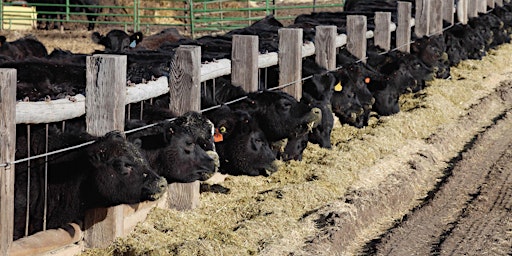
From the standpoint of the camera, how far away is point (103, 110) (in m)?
7.27

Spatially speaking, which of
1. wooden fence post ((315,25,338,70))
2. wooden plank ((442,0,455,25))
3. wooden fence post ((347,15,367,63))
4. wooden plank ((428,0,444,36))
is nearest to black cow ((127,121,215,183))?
wooden fence post ((315,25,338,70))

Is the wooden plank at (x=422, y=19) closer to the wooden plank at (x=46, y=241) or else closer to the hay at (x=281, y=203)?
the hay at (x=281, y=203)

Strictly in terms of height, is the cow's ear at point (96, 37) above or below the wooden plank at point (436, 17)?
below

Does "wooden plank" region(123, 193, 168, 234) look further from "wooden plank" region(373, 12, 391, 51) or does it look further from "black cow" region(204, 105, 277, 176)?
"wooden plank" region(373, 12, 391, 51)

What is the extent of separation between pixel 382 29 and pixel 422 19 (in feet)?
11.6

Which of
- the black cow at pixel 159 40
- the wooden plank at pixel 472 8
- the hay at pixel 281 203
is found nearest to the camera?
the hay at pixel 281 203

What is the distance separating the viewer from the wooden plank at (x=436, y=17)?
66.7 ft

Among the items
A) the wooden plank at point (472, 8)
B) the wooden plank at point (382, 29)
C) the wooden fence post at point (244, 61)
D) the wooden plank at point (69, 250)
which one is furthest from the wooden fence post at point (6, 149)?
the wooden plank at point (472, 8)

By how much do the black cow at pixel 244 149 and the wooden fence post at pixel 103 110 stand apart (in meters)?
2.22

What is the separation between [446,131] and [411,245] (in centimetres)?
552

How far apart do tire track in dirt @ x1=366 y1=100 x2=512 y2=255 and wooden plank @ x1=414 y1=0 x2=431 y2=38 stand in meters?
7.24

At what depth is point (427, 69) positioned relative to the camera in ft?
52.5

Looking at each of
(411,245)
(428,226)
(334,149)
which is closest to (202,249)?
(411,245)

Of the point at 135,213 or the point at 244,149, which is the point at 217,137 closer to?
the point at 244,149
